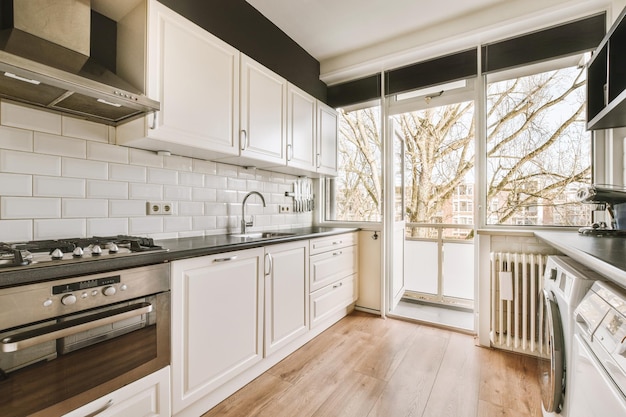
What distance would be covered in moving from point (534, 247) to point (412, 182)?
1574 mm

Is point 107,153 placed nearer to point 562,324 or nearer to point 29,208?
point 29,208

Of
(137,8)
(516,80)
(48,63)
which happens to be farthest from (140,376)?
(516,80)

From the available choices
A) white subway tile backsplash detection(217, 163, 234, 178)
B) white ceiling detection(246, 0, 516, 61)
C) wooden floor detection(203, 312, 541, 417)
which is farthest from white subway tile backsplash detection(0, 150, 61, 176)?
white ceiling detection(246, 0, 516, 61)

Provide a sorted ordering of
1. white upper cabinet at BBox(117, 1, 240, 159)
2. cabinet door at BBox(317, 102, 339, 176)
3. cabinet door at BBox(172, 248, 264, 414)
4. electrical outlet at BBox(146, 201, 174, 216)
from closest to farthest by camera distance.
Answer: cabinet door at BBox(172, 248, 264, 414), white upper cabinet at BBox(117, 1, 240, 159), electrical outlet at BBox(146, 201, 174, 216), cabinet door at BBox(317, 102, 339, 176)

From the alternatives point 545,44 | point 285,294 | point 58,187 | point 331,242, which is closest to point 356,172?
point 331,242

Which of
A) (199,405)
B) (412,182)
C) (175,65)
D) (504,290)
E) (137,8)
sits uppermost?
(137,8)

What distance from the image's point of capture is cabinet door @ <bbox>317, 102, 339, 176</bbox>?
9.62 feet

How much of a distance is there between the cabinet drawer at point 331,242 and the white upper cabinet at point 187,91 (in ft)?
3.20

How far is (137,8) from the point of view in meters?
1.53

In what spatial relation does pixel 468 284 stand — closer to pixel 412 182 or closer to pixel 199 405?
pixel 412 182

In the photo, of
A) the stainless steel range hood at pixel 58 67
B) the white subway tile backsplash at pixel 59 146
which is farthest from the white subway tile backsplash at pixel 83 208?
the stainless steel range hood at pixel 58 67

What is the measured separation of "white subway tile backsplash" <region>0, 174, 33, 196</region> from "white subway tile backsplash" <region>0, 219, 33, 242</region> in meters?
0.13

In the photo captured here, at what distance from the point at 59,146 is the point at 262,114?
4.06 ft

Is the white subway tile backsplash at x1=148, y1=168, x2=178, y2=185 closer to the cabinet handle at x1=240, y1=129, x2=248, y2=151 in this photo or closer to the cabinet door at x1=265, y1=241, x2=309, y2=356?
the cabinet handle at x1=240, y1=129, x2=248, y2=151
